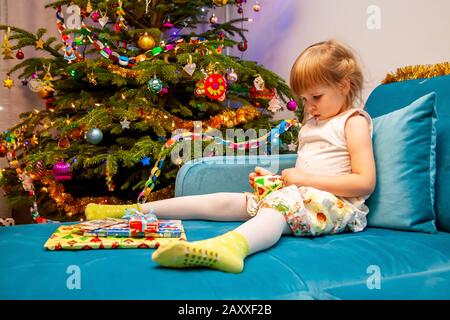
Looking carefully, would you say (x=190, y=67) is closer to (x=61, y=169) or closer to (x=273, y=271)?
(x=61, y=169)

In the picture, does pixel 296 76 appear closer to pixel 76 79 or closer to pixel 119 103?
pixel 119 103

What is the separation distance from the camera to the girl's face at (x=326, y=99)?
4.48 feet

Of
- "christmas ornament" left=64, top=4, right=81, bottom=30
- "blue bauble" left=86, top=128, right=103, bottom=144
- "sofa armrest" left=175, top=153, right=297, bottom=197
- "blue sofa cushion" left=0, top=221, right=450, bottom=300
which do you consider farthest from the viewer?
"christmas ornament" left=64, top=4, right=81, bottom=30

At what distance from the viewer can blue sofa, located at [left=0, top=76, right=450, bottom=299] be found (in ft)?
2.41

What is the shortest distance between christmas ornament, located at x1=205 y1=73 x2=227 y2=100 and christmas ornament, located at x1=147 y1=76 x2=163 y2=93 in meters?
0.20

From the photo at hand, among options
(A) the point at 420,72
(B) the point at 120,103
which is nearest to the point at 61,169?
(B) the point at 120,103

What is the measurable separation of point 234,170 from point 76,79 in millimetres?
1145

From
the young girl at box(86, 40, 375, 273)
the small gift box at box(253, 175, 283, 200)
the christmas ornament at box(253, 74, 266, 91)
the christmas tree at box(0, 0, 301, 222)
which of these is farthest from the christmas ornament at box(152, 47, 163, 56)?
the small gift box at box(253, 175, 283, 200)

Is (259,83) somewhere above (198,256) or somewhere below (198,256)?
above

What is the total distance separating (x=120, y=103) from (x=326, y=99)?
972mm

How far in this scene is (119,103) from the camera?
1931 mm


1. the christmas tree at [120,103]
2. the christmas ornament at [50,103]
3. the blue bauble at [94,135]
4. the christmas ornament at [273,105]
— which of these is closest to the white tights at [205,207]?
the christmas tree at [120,103]

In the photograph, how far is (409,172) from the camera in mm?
1176

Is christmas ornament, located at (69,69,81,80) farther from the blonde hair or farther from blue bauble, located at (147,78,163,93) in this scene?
the blonde hair
